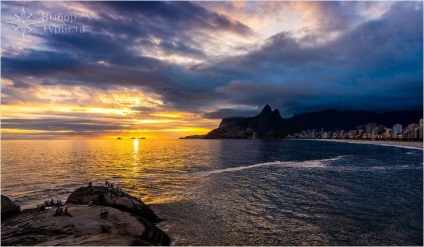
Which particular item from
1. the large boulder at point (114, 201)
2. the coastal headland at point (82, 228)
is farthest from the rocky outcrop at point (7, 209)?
the large boulder at point (114, 201)

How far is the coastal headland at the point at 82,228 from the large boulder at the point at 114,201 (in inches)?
5.3

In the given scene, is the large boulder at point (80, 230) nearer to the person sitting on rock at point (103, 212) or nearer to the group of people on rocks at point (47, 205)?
the person sitting on rock at point (103, 212)

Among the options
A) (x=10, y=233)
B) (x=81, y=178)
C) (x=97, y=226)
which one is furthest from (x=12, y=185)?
(x=97, y=226)

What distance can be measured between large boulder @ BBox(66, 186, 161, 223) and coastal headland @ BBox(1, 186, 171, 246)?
14cm

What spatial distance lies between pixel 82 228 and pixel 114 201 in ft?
35.9

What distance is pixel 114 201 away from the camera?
123 ft

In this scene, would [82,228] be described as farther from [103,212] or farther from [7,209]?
[7,209]

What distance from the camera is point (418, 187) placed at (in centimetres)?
5488

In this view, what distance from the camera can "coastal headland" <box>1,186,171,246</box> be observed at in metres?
24.1

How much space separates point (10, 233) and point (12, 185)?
144 ft

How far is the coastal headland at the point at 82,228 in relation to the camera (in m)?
24.1

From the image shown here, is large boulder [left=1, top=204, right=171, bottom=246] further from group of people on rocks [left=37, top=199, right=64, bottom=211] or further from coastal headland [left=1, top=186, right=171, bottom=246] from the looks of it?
group of people on rocks [left=37, top=199, right=64, bottom=211]

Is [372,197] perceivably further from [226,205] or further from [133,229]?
[133,229]

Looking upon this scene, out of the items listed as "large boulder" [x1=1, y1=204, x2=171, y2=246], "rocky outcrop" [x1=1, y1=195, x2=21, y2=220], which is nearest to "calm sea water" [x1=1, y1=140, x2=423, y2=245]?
"large boulder" [x1=1, y1=204, x2=171, y2=246]
